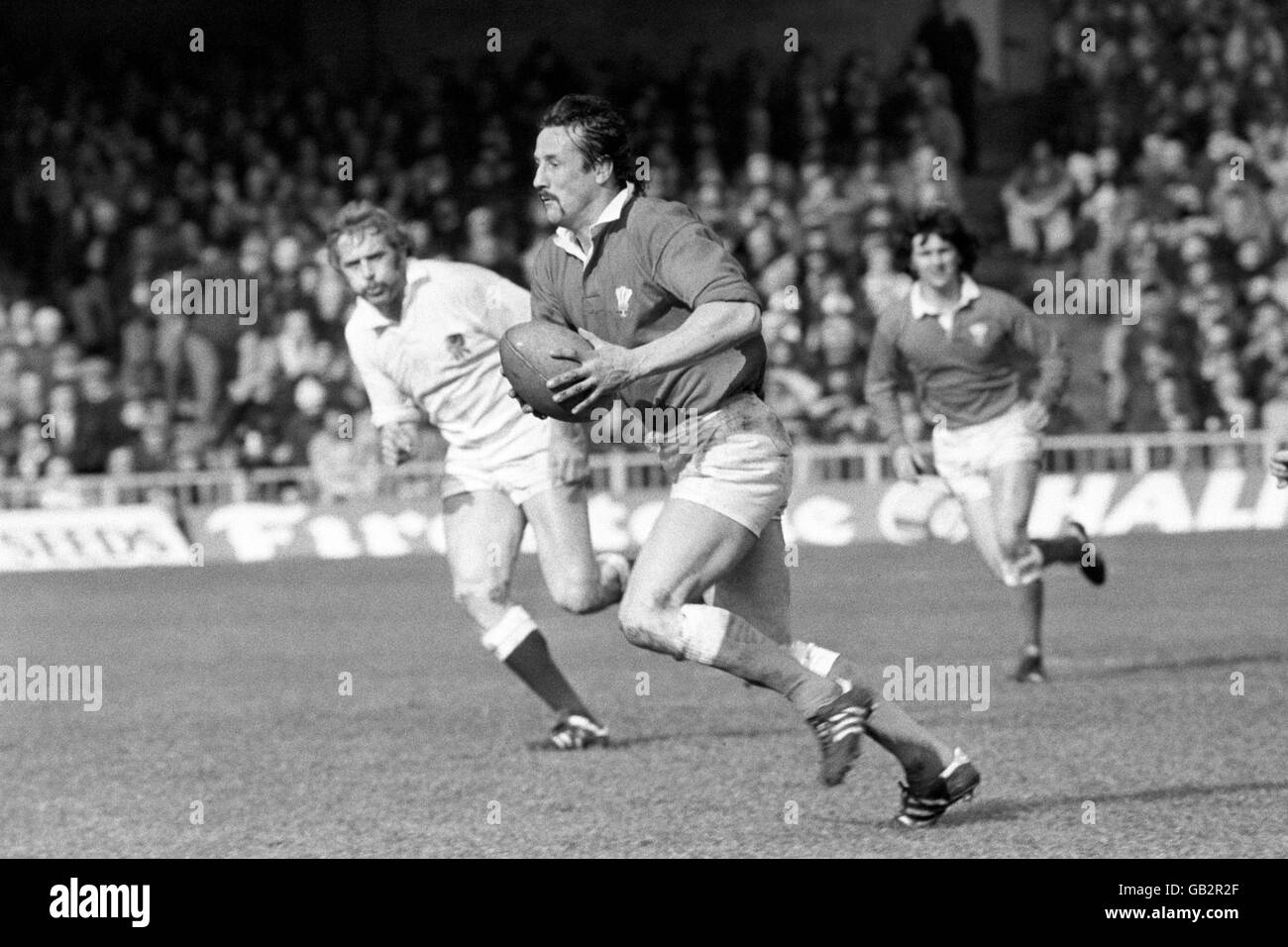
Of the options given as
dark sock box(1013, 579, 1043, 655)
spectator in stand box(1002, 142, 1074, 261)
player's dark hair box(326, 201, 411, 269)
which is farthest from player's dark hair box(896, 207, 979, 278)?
spectator in stand box(1002, 142, 1074, 261)

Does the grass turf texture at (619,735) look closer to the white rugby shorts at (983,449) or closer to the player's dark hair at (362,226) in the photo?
the white rugby shorts at (983,449)

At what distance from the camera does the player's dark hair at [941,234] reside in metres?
11.3

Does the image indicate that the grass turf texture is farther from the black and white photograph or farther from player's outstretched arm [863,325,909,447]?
player's outstretched arm [863,325,909,447]

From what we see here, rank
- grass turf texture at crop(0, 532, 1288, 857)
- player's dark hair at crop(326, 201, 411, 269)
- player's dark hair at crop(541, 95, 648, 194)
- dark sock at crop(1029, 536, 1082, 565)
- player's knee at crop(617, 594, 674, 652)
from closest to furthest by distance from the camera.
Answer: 1. player's knee at crop(617, 594, 674, 652)
2. player's dark hair at crop(541, 95, 648, 194)
3. grass turf texture at crop(0, 532, 1288, 857)
4. player's dark hair at crop(326, 201, 411, 269)
5. dark sock at crop(1029, 536, 1082, 565)

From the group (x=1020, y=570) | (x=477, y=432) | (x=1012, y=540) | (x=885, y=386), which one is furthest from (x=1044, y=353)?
(x=477, y=432)

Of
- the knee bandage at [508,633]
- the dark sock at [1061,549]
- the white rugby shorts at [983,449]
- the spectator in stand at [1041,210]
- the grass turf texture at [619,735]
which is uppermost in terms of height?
the spectator in stand at [1041,210]

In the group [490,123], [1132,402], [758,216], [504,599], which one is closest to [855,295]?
[758,216]

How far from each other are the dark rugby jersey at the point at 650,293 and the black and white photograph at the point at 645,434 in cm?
2

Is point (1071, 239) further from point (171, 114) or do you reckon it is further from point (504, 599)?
point (504, 599)

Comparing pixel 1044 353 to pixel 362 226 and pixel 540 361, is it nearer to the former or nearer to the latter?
pixel 362 226

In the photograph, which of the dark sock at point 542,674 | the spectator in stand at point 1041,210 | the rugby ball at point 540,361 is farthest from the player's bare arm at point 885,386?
the spectator in stand at point 1041,210

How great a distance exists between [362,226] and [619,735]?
2.35 m

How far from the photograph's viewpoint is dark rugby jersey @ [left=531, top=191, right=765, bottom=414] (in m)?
A: 6.96

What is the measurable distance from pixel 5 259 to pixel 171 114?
2.27 meters
